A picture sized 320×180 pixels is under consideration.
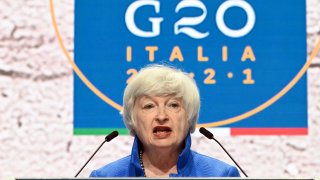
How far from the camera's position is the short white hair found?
1.96 metres

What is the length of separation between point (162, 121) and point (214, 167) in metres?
0.23

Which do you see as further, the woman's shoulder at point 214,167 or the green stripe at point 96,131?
the green stripe at point 96,131

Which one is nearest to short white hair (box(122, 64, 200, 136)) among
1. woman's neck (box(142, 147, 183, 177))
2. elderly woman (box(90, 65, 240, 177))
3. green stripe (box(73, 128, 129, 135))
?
elderly woman (box(90, 65, 240, 177))

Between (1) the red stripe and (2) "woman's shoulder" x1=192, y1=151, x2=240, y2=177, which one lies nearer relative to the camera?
(2) "woman's shoulder" x1=192, y1=151, x2=240, y2=177

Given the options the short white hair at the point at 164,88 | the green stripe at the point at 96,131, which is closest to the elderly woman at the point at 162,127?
the short white hair at the point at 164,88

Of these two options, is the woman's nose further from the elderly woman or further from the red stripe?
the red stripe

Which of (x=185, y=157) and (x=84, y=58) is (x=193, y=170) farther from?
(x=84, y=58)

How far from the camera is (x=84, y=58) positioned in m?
3.11

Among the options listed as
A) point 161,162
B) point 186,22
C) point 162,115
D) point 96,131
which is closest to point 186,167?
point 161,162

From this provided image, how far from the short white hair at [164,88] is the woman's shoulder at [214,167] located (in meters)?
0.11

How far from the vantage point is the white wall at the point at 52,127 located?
309 centimetres

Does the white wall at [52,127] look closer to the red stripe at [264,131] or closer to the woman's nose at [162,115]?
the red stripe at [264,131]

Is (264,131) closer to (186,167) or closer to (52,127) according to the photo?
(52,127)

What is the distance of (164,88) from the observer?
1954 mm
